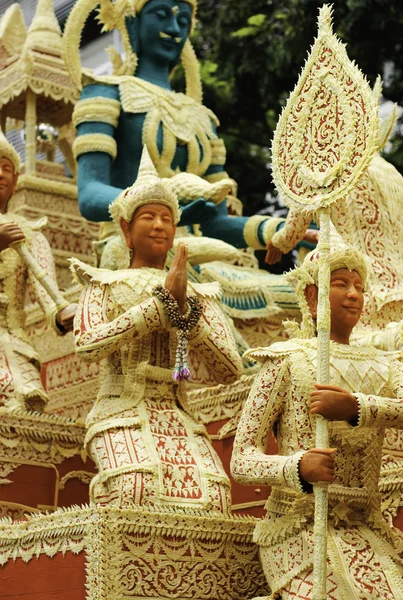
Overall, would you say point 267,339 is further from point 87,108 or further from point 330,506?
point 330,506

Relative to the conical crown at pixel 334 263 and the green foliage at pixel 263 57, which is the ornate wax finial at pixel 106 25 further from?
the conical crown at pixel 334 263

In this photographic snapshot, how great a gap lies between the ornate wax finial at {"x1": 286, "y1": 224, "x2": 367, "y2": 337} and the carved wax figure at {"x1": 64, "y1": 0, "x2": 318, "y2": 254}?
84.0 inches

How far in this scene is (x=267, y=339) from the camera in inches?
348

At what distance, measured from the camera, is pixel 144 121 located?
893cm

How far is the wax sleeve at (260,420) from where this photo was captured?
5664 mm

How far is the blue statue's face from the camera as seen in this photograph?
9211 mm

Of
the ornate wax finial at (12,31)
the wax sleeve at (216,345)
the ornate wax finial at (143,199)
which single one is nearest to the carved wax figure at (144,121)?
the ornate wax finial at (143,199)

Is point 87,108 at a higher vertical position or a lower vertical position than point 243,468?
higher

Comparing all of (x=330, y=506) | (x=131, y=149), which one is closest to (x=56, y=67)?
(x=131, y=149)

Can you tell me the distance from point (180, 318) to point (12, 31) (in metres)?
5.96

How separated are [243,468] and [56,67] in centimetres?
580

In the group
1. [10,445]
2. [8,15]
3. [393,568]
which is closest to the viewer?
[393,568]

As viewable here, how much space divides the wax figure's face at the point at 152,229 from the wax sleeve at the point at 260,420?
0.91m

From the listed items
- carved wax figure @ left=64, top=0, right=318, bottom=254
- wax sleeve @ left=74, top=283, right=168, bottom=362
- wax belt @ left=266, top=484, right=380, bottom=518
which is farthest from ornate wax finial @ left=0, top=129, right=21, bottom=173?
wax belt @ left=266, top=484, right=380, bottom=518
